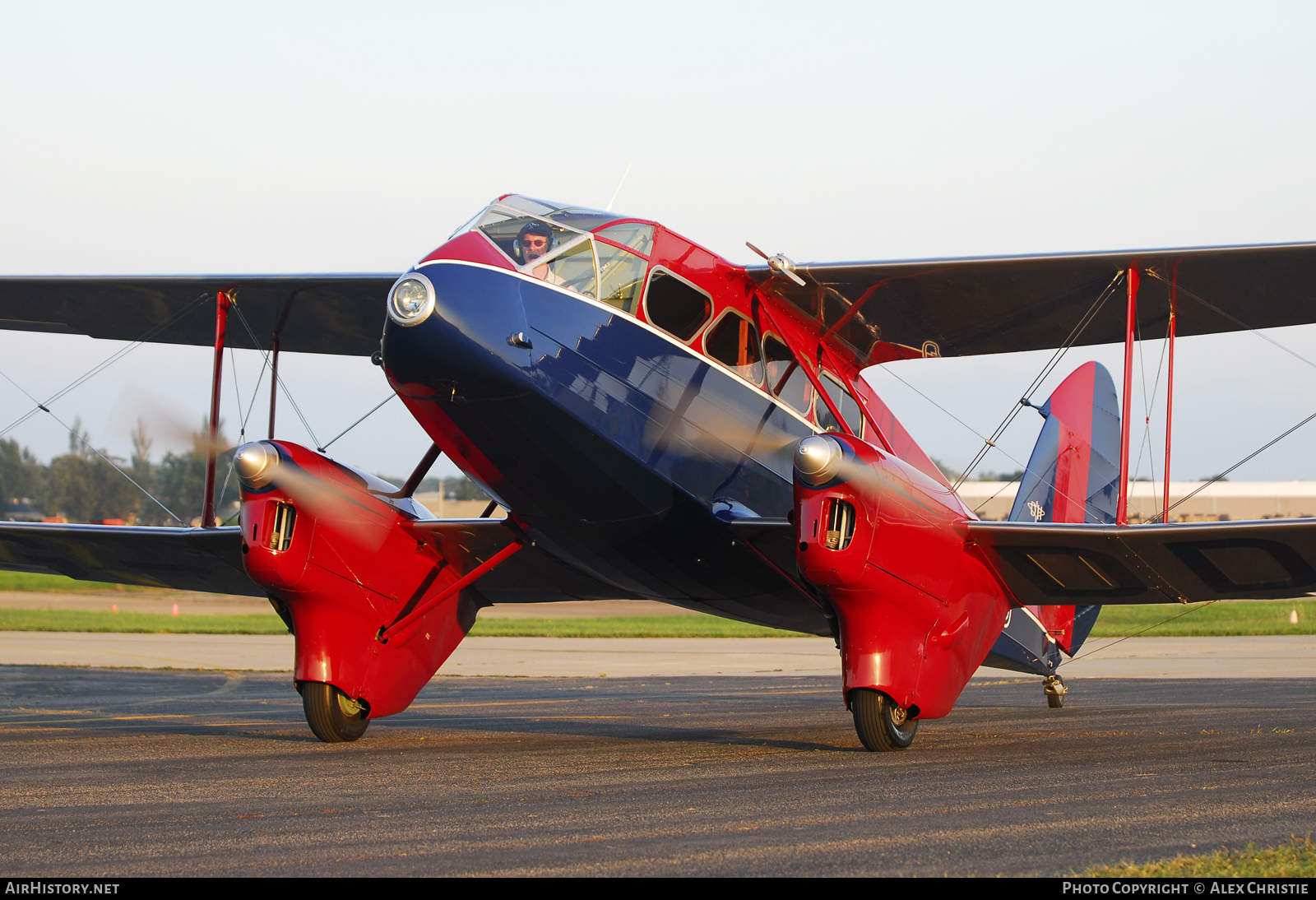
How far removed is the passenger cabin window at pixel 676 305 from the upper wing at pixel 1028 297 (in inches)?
32.2

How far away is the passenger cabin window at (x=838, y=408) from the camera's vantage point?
13148 millimetres

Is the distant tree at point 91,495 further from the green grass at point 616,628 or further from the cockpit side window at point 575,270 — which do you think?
the cockpit side window at point 575,270

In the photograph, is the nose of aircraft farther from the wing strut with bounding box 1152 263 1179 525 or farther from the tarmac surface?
the tarmac surface

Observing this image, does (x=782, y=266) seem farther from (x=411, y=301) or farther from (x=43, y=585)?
(x=43, y=585)

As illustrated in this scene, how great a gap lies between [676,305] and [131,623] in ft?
122

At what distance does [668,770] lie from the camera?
1081 centimetres

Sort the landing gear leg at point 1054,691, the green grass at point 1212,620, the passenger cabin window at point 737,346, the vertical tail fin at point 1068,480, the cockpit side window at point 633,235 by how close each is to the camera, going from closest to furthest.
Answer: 1. the cockpit side window at point 633,235
2. the passenger cabin window at point 737,346
3. the vertical tail fin at point 1068,480
4. the landing gear leg at point 1054,691
5. the green grass at point 1212,620

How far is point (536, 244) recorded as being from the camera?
35.8ft

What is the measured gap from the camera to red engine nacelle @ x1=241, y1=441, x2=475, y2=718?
41.4 feet

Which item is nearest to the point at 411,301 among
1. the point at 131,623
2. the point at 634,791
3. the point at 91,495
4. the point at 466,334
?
the point at 466,334

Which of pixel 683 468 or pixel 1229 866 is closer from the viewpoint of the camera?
pixel 1229 866

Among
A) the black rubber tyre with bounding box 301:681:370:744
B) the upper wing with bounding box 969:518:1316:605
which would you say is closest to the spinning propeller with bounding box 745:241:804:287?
the upper wing with bounding box 969:518:1316:605

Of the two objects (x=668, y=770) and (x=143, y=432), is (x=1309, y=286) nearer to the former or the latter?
(x=668, y=770)

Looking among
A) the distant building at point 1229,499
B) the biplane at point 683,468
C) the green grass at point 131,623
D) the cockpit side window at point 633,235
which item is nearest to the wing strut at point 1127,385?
the biplane at point 683,468
